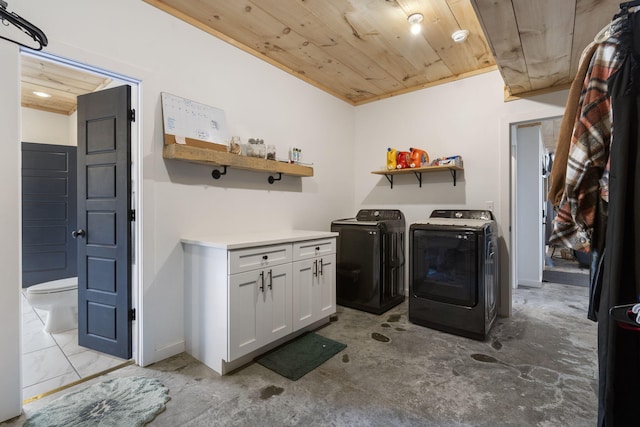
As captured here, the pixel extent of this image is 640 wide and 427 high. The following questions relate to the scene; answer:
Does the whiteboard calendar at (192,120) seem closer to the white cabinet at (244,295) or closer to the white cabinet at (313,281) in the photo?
the white cabinet at (244,295)

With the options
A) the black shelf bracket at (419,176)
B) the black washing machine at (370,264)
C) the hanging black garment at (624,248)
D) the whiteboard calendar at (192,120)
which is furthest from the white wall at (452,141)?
the hanging black garment at (624,248)

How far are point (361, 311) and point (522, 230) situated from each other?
286 centimetres

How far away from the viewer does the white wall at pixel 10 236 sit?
153 cm

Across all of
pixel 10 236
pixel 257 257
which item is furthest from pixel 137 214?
pixel 257 257

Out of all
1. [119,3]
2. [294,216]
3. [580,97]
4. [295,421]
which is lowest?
[295,421]

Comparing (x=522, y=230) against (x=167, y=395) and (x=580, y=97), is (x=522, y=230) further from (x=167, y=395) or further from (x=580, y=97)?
(x=167, y=395)

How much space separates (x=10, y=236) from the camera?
5.13ft

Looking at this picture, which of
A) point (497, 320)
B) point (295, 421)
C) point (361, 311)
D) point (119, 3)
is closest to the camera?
point (295, 421)

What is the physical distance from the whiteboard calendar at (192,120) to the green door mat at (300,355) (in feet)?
5.70

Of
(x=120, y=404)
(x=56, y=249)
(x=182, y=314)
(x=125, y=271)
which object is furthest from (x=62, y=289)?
(x=56, y=249)

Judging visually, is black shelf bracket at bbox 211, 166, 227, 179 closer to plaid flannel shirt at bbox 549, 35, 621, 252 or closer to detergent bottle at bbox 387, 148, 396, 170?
detergent bottle at bbox 387, 148, 396, 170

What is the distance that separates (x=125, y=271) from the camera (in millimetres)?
2115

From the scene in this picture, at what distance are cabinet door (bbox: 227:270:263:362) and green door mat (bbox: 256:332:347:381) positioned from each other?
0.62 feet

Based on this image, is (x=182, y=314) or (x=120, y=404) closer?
(x=120, y=404)
